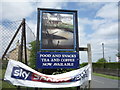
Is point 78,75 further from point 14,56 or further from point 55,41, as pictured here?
point 14,56

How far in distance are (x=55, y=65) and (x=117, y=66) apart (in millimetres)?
26223

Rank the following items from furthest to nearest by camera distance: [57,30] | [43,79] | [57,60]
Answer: [57,30]
[57,60]
[43,79]

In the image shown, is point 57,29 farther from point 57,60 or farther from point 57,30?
point 57,60

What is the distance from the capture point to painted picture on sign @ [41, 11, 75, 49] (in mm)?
5207

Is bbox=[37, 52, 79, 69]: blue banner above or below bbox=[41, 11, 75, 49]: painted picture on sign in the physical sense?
below

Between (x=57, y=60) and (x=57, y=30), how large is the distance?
37.7 inches

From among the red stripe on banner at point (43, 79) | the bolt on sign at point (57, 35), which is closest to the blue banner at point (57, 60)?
the bolt on sign at point (57, 35)

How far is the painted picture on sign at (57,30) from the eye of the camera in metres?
5.21

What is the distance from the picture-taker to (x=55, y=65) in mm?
5109

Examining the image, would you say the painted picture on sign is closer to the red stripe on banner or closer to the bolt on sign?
the bolt on sign

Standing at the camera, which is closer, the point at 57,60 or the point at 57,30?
the point at 57,60

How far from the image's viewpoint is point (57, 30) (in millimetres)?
5273

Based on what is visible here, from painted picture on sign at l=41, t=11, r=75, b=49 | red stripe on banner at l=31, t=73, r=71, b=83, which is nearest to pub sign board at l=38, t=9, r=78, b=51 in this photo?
painted picture on sign at l=41, t=11, r=75, b=49

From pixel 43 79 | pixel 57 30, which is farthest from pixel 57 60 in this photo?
pixel 57 30
